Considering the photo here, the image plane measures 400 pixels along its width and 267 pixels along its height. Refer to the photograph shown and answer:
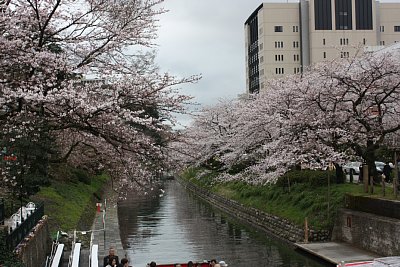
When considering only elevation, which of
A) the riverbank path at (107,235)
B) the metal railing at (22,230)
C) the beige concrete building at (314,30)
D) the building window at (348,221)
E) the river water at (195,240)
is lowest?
the river water at (195,240)

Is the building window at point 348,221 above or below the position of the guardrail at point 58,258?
above

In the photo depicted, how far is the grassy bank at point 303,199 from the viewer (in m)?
22.6

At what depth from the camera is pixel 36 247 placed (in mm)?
15406

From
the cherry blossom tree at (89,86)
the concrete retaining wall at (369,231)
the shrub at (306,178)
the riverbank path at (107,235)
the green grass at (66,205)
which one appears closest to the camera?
the cherry blossom tree at (89,86)

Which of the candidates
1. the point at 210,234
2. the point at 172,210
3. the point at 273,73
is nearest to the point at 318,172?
the point at 210,234

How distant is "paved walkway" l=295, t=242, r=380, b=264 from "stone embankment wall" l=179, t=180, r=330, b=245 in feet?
2.49

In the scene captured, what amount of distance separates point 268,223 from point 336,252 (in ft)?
25.9

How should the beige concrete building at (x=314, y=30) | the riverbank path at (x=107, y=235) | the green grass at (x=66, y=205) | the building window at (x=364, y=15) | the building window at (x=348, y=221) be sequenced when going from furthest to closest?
the building window at (x=364, y=15)
the beige concrete building at (x=314, y=30)
the green grass at (x=66, y=205)
the building window at (x=348, y=221)
the riverbank path at (x=107, y=235)

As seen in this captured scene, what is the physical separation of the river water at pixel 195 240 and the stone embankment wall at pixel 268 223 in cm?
61

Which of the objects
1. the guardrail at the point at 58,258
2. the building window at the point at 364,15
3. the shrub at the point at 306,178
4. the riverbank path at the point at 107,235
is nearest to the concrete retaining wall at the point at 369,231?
the shrub at the point at 306,178

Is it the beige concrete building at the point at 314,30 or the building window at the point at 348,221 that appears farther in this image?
the beige concrete building at the point at 314,30

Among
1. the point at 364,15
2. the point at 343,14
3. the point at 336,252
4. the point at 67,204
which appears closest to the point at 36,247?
the point at 336,252

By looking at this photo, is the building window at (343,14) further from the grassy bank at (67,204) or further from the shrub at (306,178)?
the shrub at (306,178)

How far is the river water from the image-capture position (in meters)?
20.4
